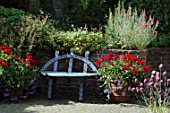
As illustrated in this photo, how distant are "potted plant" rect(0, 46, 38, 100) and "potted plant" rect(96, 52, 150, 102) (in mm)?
1259

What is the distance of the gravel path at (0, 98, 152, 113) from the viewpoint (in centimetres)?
600

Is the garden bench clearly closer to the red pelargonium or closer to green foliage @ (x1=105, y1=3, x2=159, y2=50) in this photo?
the red pelargonium

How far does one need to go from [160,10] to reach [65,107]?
197 inches

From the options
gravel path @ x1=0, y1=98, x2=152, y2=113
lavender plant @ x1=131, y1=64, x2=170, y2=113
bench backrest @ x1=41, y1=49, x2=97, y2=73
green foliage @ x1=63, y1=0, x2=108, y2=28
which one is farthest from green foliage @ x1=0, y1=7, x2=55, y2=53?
lavender plant @ x1=131, y1=64, x2=170, y2=113

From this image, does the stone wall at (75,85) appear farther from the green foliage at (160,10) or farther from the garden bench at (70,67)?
the green foliage at (160,10)

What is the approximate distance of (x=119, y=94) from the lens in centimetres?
679

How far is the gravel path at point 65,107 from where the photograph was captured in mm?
6004

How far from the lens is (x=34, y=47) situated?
750 cm

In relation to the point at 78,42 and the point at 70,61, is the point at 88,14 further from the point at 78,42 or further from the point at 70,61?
the point at 70,61

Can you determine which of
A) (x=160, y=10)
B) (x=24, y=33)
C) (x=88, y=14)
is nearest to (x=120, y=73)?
(x=24, y=33)

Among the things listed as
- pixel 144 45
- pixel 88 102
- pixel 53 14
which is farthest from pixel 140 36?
pixel 53 14

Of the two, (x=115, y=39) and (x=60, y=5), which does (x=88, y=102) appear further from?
(x=60, y=5)

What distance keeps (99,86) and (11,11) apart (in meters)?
2.96

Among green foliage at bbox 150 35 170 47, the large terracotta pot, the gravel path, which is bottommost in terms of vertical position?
the gravel path
